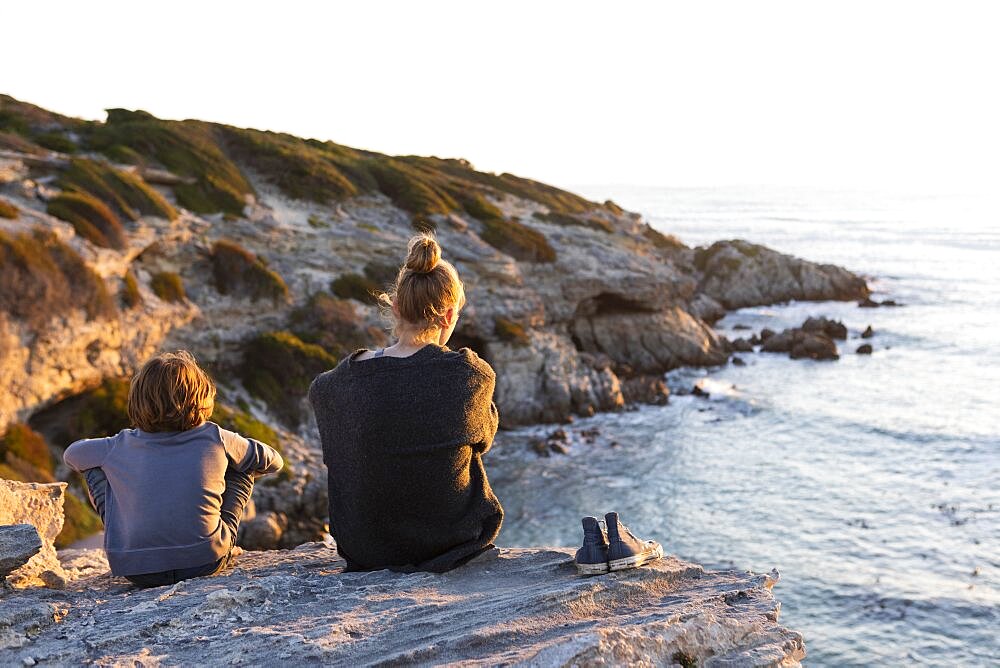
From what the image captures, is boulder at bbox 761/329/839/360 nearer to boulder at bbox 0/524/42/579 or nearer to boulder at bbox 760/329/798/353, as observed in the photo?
boulder at bbox 760/329/798/353

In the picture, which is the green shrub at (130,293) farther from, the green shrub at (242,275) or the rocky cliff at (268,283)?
the green shrub at (242,275)

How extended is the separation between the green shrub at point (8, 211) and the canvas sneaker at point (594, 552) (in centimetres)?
2406

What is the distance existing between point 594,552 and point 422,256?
2.32m

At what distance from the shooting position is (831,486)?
26.4 meters

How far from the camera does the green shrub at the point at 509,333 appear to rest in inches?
1419

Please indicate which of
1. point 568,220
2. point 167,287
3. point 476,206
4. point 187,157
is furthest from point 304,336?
point 568,220

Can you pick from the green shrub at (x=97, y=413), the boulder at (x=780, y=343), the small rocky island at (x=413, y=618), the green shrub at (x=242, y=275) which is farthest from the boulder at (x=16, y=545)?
the boulder at (x=780, y=343)

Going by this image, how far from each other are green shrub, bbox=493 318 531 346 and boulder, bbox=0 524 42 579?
3048 centimetres

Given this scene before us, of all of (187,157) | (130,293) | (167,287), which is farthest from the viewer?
(187,157)

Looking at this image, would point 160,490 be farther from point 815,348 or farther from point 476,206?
point 476,206

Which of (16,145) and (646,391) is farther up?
(16,145)

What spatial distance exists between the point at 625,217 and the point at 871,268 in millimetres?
30745

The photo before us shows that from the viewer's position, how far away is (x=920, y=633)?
57.3 feet

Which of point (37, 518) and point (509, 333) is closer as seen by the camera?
point (37, 518)
